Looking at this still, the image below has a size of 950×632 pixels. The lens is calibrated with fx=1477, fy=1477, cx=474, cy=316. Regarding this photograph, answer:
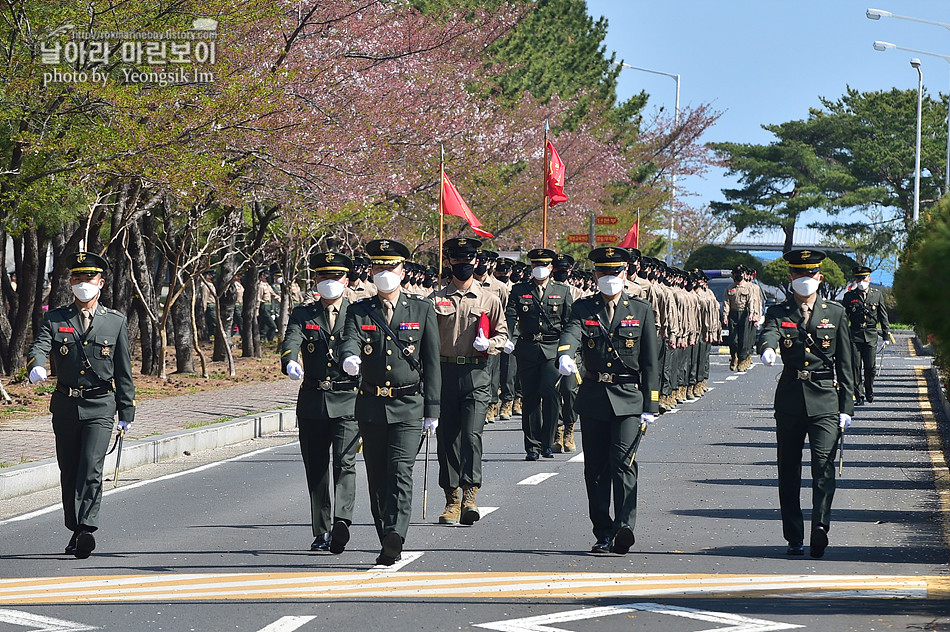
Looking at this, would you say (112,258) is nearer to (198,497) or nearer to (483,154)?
(483,154)

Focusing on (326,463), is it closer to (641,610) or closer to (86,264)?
(86,264)

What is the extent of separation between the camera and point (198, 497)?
12719 mm

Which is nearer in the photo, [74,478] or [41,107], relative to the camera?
[74,478]

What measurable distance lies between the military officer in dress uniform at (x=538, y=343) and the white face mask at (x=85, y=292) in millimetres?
5716

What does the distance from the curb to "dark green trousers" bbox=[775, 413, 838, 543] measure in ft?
19.5

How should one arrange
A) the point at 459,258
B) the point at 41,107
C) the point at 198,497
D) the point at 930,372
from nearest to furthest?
the point at 459,258
the point at 198,497
the point at 41,107
the point at 930,372

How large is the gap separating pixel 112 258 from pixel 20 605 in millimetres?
18891

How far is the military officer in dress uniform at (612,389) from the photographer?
32.1 ft

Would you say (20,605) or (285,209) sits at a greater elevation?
(285,209)

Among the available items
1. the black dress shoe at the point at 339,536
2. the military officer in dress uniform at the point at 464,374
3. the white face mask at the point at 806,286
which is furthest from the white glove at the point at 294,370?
the white face mask at the point at 806,286

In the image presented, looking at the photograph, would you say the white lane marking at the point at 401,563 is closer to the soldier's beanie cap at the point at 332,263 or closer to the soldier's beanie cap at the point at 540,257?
the soldier's beanie cap at the point at 332,263

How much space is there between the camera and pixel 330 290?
10109 mm

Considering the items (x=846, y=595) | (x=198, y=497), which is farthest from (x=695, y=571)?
(x=198, y=497)

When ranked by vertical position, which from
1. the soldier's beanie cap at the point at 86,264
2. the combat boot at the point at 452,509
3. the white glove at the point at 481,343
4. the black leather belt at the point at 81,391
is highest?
the soldier's beanie cap at the point at 86,264
